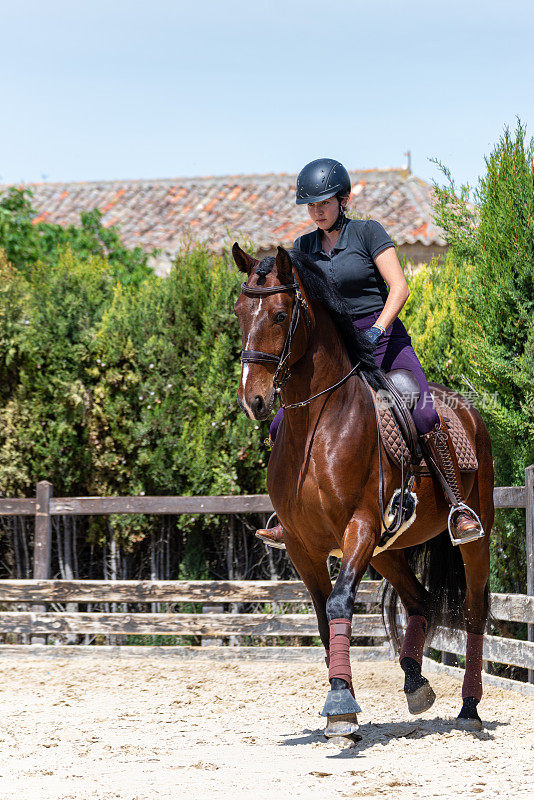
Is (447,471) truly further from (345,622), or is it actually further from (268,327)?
(268,327)

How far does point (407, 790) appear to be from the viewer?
3.82 meters

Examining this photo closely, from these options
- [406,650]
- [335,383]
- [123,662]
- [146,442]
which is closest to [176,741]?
[406,650]

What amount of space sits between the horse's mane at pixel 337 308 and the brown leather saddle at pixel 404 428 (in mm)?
121

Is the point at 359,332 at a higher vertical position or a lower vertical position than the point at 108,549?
higher

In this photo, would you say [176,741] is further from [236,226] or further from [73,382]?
[236,226]

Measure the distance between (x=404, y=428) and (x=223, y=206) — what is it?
19746mm

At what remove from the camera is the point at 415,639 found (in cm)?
552

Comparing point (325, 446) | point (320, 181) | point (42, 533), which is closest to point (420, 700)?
point (325, 446)

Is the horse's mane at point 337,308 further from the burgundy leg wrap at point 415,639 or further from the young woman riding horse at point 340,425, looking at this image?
the burgundy leg wrap at point 415,639

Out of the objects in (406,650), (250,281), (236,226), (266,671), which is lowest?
(266,671)

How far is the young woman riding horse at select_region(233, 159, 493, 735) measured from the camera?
443 centimetres

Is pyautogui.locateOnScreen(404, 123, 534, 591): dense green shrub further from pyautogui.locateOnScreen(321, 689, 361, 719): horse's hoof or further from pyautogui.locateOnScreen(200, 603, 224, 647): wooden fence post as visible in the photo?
pyautogui.locateOnScreen(321, 689, 361, 719): horse's hoof

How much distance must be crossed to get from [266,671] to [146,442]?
2661 mm

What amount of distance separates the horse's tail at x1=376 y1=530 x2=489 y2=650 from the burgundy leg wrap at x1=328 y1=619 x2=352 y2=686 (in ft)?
4.90
